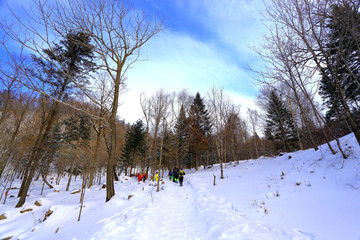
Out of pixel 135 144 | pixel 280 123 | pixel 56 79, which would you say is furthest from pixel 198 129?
pixel 56 79

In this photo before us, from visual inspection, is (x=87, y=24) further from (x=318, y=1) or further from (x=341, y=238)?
(x=341, y=238)

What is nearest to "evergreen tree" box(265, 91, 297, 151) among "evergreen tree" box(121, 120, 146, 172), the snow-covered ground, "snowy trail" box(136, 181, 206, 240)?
the snow-covered ground

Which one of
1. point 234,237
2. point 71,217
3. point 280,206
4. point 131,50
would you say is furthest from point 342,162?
point 71,217

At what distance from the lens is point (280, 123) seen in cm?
2003

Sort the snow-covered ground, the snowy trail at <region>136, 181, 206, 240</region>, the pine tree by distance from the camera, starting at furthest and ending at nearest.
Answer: the pine tree < the snowy trail at <region>136, 181, 206, 240</region> < the snow-covered ground

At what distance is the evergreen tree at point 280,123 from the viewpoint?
19.7m

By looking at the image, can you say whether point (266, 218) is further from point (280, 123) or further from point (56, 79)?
point (280, 123)

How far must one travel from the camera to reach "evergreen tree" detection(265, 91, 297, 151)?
19.7m

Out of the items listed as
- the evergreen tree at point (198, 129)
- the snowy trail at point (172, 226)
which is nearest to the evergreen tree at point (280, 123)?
the evergreen tree at point (198, 129)

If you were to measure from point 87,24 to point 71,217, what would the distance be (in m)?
8.66

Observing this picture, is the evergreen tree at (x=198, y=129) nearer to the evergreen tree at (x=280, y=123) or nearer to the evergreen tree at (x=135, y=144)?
the evergreen tree at (x=280, y=123)

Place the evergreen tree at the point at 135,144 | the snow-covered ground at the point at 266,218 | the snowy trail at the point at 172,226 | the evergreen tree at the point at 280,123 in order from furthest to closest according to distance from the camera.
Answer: the evergreen tree at the point at 135,144, the evergreen tree at the point at 280,123, the snowy trail at the point at 172,226, the snow-covered ground at the point at 266,218

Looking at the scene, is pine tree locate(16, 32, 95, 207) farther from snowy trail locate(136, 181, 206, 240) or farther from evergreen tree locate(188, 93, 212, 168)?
evergreen tree locate(188, 93, 212, 168)

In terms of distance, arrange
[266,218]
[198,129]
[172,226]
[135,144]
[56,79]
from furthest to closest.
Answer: [135,144] → [198,129] → [56,79] → [172,226] → [266,218]
